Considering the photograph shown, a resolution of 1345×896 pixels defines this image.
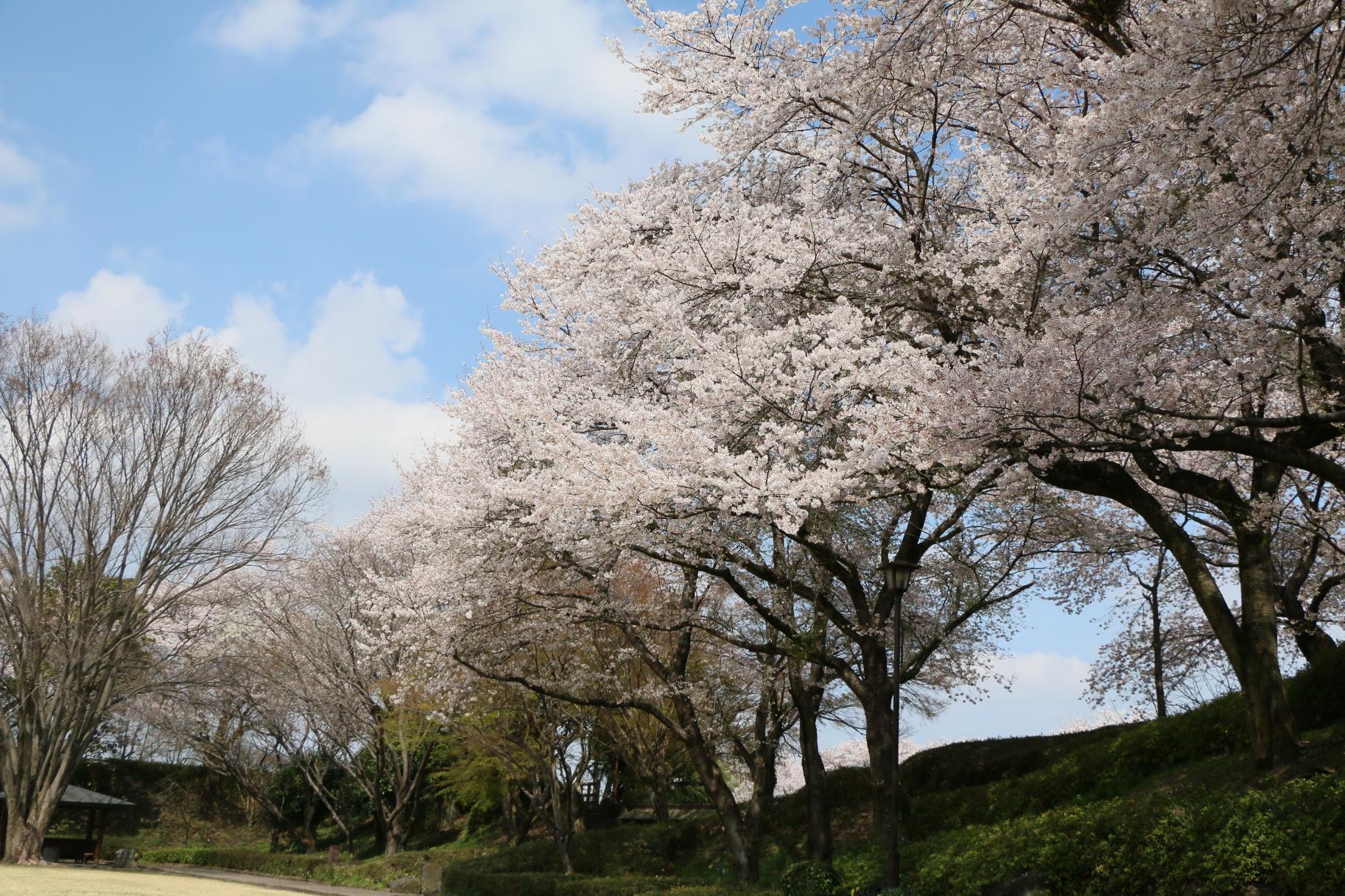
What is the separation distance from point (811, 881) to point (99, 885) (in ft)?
36.8

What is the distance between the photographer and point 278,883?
2422 cm

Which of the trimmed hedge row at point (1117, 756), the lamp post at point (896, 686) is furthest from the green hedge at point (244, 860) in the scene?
the lamp post at point (896, 686)

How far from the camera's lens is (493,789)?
2747cm

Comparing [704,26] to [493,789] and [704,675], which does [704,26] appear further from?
[493,789]

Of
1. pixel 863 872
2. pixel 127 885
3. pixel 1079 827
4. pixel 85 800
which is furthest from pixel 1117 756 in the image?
pixel 85 800

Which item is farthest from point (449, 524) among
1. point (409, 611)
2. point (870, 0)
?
point (870, 0)

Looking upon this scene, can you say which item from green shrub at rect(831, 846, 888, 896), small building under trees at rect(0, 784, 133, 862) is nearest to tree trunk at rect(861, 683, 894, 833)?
green shrub at rect(831, 846, 888, 896)

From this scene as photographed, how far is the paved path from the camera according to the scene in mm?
21578

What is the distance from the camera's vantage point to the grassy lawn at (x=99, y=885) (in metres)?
13.3

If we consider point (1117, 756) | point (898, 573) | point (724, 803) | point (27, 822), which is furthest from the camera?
point (27, 822)

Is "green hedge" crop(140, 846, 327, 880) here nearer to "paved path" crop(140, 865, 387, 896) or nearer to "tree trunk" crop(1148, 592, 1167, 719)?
"paved path" crop(140, 865, 387, 896)

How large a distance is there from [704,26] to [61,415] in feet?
60.8

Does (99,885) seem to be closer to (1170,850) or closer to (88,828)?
(1170,850)

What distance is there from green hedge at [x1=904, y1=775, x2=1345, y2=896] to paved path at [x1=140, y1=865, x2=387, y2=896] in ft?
48.0
